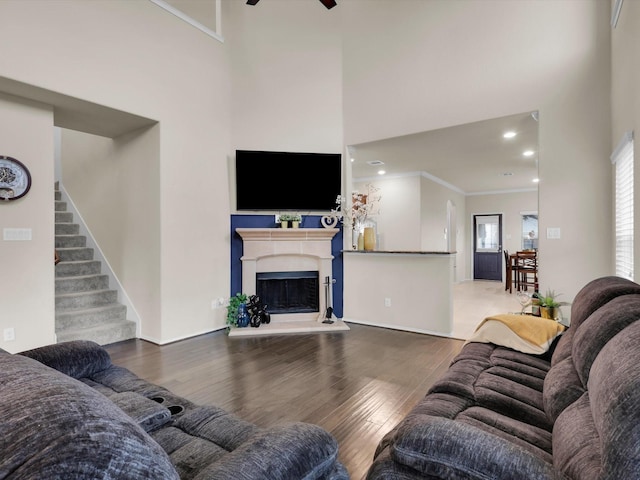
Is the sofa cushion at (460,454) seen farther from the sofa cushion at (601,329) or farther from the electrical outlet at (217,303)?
the electrical outlet at (217,303)

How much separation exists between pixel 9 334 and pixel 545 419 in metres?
4.32

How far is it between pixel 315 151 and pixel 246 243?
165 cm

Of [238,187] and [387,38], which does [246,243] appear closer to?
[238,187]

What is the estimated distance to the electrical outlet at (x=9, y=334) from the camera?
10.8 feet

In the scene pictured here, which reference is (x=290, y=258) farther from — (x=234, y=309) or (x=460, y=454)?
(x=460, y=454)

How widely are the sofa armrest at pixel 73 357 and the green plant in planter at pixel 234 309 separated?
2718 millimetres

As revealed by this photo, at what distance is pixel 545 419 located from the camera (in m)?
1.44

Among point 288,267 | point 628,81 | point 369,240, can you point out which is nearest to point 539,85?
point 628,81

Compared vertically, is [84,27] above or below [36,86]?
above

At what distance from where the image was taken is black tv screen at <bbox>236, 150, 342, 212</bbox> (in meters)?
4.84

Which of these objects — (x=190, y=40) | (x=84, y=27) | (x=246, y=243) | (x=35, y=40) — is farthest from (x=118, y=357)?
(x=190, y=40)

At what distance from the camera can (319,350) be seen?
382cm

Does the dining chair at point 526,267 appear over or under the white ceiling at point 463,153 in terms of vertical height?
under

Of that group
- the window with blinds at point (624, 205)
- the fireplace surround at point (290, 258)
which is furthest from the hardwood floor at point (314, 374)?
the window with blinds at point (624, 205)
